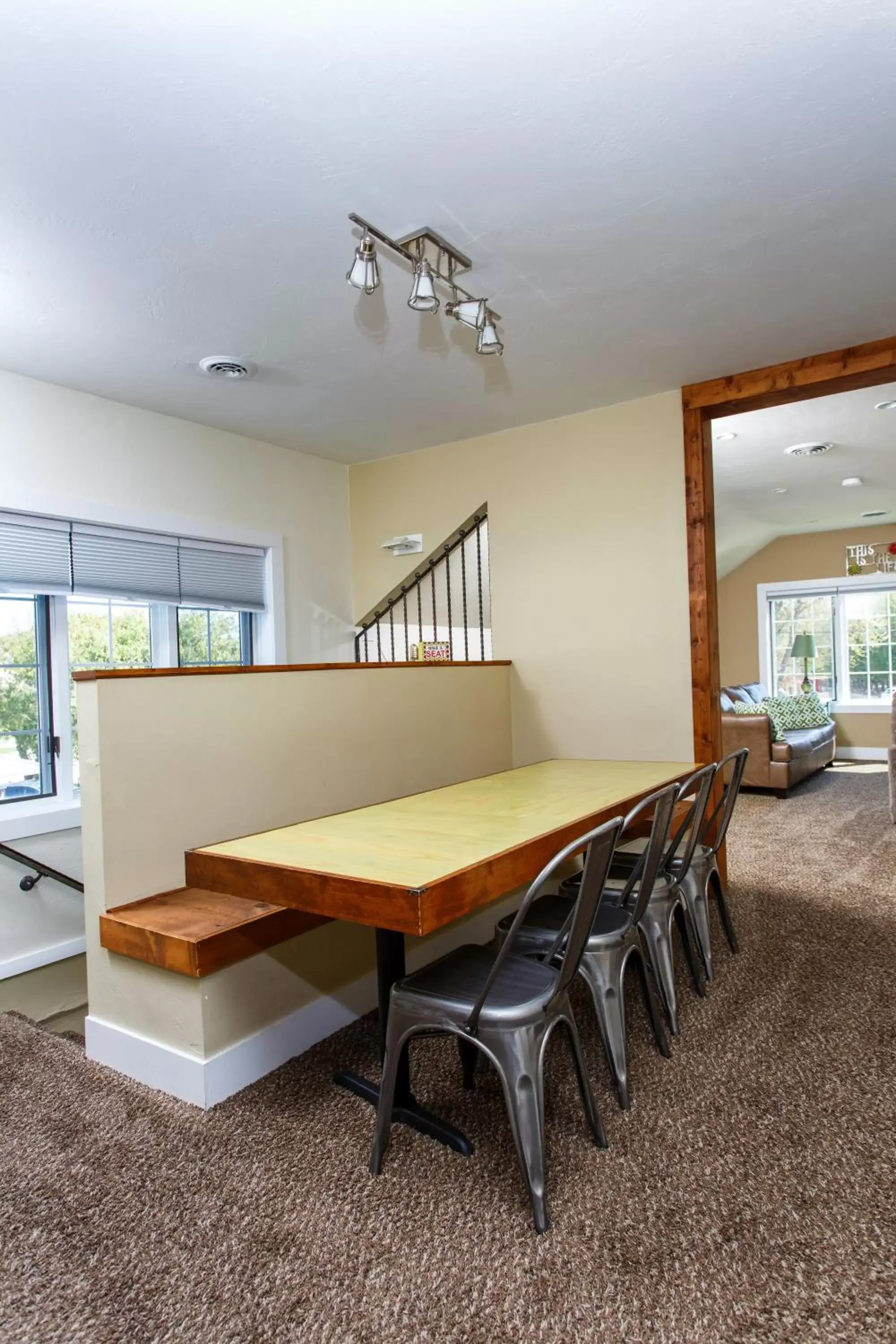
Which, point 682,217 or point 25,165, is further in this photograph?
point 682,217

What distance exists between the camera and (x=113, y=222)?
2094 millimetres

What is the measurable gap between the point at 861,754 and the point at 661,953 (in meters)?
7.09

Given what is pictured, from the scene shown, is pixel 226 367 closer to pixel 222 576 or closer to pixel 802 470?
pixel 222 576

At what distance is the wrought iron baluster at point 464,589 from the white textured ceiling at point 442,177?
130cm

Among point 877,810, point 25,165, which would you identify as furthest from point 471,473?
point 877,810

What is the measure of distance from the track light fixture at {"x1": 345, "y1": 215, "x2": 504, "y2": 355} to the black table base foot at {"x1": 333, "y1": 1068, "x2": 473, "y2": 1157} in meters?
2.08

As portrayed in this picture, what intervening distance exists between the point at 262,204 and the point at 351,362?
3.63ft

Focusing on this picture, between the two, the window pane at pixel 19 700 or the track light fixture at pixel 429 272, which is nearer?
the track light fixture at pixel 429 272

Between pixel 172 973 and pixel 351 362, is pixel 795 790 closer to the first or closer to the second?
pixel 351 362

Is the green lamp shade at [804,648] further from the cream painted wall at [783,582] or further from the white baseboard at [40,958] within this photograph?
the white baseboard at [40,958]

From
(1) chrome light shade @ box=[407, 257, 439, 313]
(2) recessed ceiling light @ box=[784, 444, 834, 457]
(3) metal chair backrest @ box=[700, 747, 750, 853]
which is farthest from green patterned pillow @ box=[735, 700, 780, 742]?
(1) chrome light shade @ box=[407, 257, 439, 313]

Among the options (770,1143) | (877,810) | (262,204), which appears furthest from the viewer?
(877,810)

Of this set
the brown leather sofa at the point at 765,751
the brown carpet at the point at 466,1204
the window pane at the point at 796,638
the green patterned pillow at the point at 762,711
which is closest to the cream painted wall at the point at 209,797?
the brown carpet at the point at 466,1204

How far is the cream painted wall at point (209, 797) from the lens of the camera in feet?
7.22
